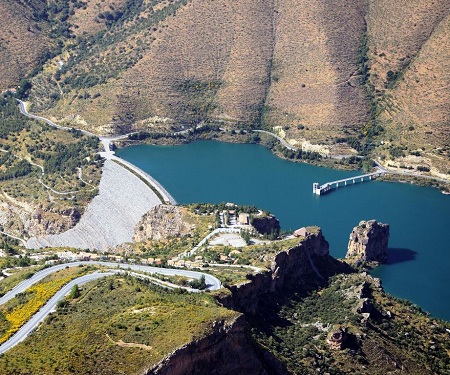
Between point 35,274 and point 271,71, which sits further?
point 271,71

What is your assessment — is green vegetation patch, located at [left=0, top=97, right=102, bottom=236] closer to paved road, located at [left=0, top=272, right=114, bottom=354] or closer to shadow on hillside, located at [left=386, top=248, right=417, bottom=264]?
shadow on hillside, located at [left=386, top=248, right=417, bottom=264]

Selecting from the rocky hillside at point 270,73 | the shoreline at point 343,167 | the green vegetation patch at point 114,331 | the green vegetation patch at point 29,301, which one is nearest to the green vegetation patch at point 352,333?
the green vegetation patch at point 114,331

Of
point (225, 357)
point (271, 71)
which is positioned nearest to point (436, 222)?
point (271, 71)

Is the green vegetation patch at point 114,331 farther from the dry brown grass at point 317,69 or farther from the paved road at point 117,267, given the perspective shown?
the dry brown grass at point 317,69

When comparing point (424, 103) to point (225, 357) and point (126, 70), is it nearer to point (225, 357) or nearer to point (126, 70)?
point (126, 70)

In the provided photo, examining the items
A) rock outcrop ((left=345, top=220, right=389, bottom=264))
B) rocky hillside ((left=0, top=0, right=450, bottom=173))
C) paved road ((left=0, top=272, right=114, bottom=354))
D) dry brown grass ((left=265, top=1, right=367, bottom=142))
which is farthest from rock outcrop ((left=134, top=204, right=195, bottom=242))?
dry brown grass ((left=265, top=1, right=367, bottom=142))

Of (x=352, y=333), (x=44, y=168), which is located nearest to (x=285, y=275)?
(x=352, y=333)

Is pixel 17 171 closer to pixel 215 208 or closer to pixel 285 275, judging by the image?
pixel 215 208
